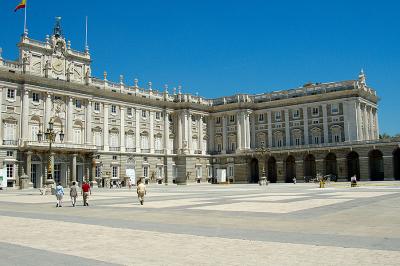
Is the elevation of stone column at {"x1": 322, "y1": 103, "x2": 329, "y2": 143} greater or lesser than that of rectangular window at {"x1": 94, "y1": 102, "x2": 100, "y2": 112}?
lesser

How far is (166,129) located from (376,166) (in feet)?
132

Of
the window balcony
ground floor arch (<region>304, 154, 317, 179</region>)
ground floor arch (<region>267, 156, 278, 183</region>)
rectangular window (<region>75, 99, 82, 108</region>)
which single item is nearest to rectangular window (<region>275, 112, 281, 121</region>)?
ground floor arch (<region>267, 156, 278, 183</region>)

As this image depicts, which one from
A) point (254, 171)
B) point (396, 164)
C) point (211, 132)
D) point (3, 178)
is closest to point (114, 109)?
point (3, 178)

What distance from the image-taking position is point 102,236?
12992 millimetres

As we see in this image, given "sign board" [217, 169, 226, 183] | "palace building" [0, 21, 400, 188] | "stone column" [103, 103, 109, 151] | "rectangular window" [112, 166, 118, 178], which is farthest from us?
"sign board" [217, 169, 226, 183]

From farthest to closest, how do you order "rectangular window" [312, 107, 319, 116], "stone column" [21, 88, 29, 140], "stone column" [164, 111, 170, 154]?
"stone column" [164, 111, 170, 154] < "rectangular window" [312, 107, 319, 116] < "stone column" [21, 88, 29, 140]

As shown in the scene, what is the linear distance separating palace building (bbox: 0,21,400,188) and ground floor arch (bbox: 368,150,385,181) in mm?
218

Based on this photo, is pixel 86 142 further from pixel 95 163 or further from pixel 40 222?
pixel 40 222

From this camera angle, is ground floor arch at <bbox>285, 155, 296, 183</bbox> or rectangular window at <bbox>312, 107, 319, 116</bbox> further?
ground floor arch at <bbox>285, 155, 296, 183</bbox>

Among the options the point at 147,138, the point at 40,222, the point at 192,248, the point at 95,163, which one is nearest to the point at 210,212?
A: the point at 40,222

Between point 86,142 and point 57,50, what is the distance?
15.2m

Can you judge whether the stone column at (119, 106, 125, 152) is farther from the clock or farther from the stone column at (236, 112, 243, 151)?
the stone column at (236, 112, 243, 151)

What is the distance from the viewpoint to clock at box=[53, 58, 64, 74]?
66450 mm

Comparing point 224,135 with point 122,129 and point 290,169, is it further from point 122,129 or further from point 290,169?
point 122,129
